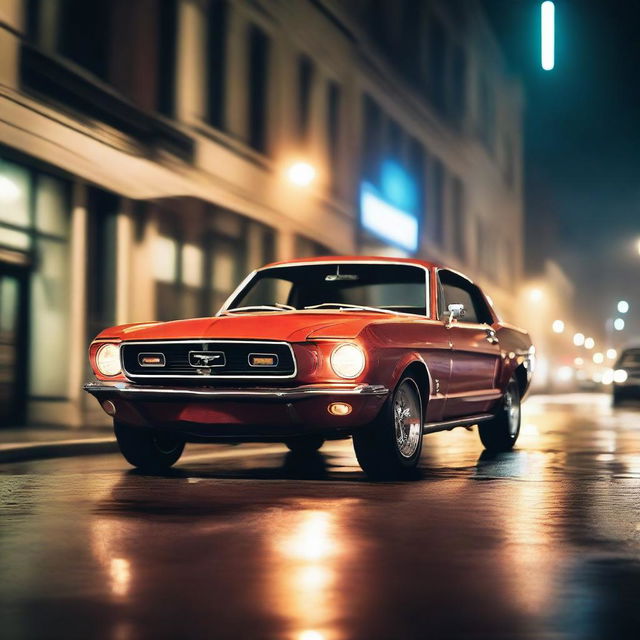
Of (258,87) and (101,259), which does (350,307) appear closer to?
(101,259)

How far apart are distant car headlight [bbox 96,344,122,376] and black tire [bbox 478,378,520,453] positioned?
4531 millimetres

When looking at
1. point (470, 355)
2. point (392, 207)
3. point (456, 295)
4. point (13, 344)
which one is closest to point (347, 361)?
point (470, 355)

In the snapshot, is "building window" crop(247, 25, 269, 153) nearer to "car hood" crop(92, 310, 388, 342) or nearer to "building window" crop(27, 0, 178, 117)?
"building window" crop(27, 0, 178, 117)

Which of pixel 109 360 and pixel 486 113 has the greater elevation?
pixel 486 113

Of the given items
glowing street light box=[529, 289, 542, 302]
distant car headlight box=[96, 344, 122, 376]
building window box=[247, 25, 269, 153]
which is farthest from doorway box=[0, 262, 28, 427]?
glowing street light box=[529, 289, 542, 302]

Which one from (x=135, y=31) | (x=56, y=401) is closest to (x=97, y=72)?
(x=135, y=31)

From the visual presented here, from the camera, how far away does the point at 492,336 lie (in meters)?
13.4

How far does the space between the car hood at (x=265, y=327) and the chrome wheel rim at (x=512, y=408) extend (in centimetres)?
357

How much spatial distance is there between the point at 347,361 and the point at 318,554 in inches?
129

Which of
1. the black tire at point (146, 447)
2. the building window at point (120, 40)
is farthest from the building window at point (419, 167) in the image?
the black tire at point (146, 447)

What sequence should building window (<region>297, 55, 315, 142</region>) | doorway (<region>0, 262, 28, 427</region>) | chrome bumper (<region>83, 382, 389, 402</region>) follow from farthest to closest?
building window (<region>297, 55, 315, 142</region>)
doorway (<region>0, 262, 28, 427</region>)
chrome bumper (<region>83, 382, 389, 402</region>)

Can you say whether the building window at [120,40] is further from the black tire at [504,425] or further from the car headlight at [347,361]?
the car headlight at [347,361]

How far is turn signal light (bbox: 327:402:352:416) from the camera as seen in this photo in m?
10.0

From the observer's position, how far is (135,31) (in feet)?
69.4
